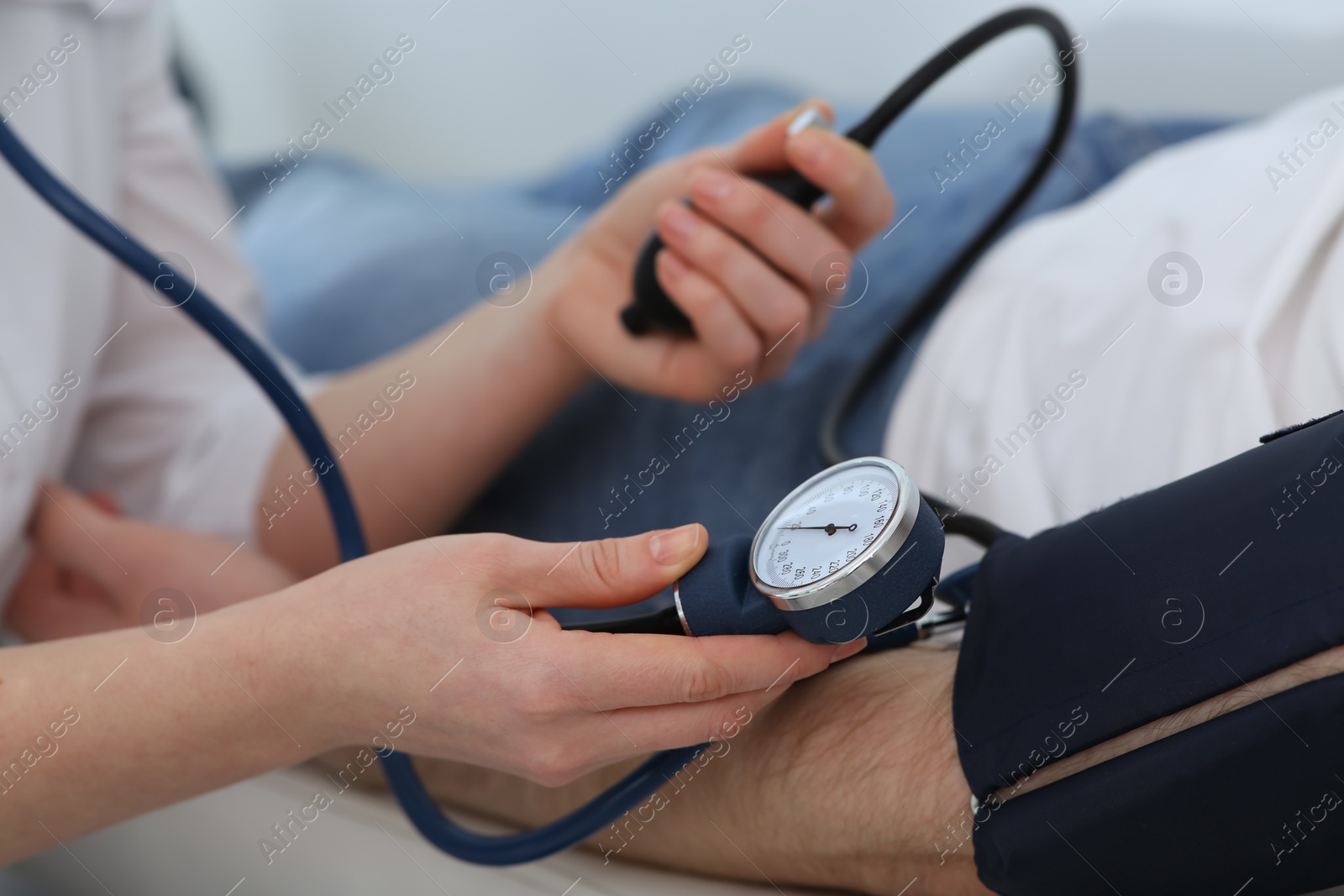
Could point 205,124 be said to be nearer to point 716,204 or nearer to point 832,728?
point 716,204

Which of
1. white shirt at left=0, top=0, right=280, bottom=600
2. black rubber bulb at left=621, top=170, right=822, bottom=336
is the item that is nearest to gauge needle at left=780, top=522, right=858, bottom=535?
black rubber bulb at left=621, top=170, right=822, bottom=336

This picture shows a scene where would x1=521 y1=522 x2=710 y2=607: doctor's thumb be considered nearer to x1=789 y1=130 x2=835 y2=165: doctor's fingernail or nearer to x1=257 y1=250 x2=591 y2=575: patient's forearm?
x1=789 y1=130 x2=835 y2=165: doctor's fingernail

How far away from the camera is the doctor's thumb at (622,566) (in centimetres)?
52

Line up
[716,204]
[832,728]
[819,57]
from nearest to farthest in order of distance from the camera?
[832,728] → [716,204] → [819,57]

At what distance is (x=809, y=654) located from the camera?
0.52m

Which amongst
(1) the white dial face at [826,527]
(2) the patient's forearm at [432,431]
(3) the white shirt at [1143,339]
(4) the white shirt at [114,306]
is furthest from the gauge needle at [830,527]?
(4) the white shirt at [114,306]

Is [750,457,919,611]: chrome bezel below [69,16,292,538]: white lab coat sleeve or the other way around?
below

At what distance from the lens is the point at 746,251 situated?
31.1 inches

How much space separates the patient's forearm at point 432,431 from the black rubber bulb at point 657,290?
113 millimetres

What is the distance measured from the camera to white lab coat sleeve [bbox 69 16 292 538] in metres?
1.09

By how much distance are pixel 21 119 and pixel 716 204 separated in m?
0.63

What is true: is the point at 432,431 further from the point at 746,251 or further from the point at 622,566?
the point at 622,566

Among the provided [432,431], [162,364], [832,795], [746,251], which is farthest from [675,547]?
[162,364]

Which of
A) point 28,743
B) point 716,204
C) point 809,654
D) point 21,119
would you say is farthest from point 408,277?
point 809,654
